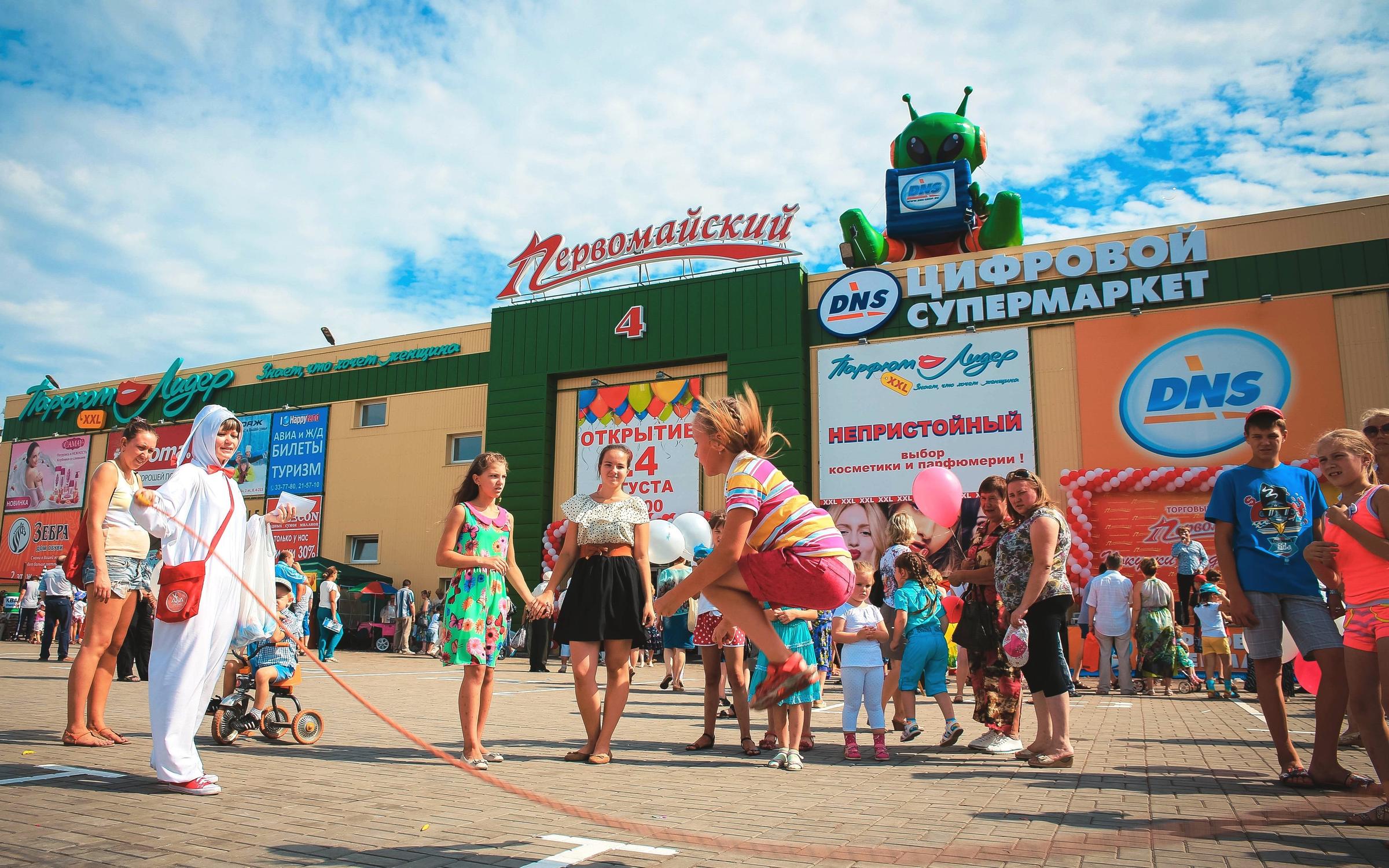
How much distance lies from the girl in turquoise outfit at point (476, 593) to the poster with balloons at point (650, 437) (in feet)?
52.7

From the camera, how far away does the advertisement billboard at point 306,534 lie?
27.3 meters

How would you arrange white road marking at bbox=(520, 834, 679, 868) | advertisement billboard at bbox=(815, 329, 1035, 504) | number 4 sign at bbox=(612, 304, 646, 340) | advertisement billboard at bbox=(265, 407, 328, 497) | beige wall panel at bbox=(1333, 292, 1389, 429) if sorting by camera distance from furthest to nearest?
advertisement billboard at bbox=(265, 407, 328, 497), number 4 sign at bbox=(612, 304, 646, 340), advertisement billboard at bbox=(815, 329, 1035, 504), beige wall panel at bbox=(1333, 292, 1389, 429), white road marking at bbox=(520, 834, 679, 868)

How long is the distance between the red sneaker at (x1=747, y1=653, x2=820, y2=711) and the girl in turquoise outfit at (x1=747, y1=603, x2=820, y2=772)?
86 centimetres

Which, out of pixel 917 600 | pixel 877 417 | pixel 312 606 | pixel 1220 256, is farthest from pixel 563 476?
pixel 917 600

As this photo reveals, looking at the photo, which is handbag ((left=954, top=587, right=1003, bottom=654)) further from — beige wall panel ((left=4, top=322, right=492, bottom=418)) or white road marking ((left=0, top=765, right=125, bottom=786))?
beige wall panel ((left=4, top=322, right=492, bottom=418))

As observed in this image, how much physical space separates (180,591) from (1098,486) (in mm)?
17621

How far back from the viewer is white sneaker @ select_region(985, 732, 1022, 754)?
5.97 metres

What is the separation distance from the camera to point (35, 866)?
290 centimetres

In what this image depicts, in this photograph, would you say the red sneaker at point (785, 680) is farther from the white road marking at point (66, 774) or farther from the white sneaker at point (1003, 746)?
the white road marking at point (66, 774)

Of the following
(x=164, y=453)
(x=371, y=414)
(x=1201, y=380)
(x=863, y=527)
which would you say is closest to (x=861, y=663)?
(x=863, y=527)

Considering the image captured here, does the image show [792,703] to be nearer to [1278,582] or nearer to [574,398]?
[1278,582]

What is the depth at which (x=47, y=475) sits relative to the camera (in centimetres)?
3272

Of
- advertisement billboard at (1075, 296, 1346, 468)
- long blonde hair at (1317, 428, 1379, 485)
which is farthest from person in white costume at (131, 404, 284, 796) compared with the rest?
advertisement billboard at (1075, 296, 1346, 468)

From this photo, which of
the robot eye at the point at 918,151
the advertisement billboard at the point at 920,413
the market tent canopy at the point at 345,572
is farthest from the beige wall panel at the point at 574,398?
the robot eye at the point at 918,151
